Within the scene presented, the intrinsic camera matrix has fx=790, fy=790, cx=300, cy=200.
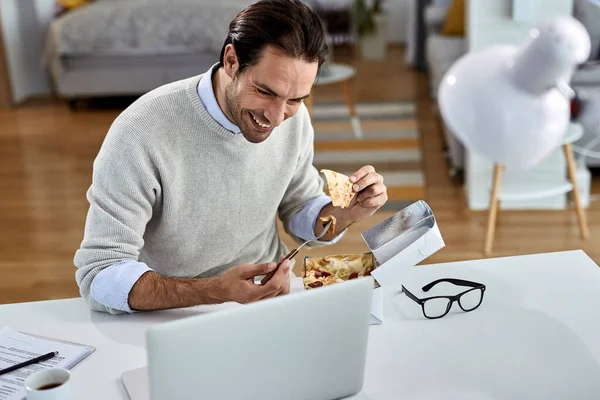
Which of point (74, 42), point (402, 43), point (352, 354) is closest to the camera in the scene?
point (352, 354)

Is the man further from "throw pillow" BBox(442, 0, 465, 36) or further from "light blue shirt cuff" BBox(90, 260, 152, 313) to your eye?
"throw pillow" BBox(442, 0, 465, 36)

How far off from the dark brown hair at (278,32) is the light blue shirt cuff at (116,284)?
1.46ft

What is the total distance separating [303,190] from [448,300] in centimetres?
51

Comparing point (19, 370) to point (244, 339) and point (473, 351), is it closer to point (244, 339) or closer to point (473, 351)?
point (244, 339)

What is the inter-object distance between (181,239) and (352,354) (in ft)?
2.15

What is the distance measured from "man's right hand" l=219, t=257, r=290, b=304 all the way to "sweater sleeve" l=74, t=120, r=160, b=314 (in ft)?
0.76

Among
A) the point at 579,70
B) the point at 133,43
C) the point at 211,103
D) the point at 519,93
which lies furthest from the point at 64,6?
the point at 519,93

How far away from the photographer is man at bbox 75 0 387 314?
1479 mm

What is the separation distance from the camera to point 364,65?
24.4 feet

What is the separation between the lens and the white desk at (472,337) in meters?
1.24

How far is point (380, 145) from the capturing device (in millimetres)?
4957

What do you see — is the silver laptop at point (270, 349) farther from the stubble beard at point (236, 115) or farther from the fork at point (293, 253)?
the stubble beard at point (236, 115)

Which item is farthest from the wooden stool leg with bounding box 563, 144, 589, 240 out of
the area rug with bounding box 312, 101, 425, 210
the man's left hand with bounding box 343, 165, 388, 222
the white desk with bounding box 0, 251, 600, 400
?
the man's left hand with bounding box 343, 165, 388, 222

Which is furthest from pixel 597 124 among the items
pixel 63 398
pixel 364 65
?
pixel 364 65
